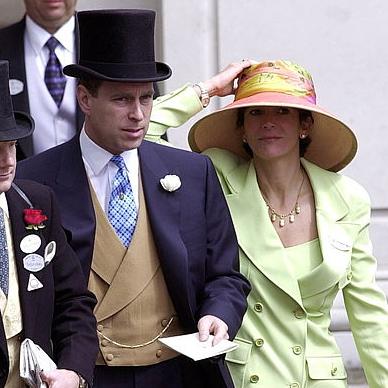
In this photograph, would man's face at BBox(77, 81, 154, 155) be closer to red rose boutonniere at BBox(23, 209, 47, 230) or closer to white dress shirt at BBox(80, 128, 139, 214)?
white dress shirt at BBox(80, 128, 139, 214)

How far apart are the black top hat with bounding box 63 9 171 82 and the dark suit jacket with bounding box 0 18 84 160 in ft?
3.97

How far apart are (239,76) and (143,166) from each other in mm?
768

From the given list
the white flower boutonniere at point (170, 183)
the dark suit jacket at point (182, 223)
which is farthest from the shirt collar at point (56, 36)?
the white flower boutonniere at point (170, 183)

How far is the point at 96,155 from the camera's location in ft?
13.1

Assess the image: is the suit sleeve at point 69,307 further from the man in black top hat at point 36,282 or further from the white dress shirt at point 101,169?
the white dress shirt at point 101,169

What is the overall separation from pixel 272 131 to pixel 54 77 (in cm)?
130

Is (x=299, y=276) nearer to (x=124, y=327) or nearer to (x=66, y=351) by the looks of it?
(x=124, y=327)

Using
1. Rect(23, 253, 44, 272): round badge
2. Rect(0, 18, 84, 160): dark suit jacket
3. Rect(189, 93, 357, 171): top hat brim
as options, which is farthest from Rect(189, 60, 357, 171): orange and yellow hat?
Rect(23, 253, 44, 272): round badge

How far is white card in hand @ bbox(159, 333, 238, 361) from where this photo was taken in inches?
147

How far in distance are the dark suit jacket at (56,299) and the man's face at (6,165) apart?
0.15 metres

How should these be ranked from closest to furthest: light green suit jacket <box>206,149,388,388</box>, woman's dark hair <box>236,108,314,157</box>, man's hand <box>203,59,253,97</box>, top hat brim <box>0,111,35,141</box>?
top hat brim <box>0,111,35,141</box>, light green suit jacket <box>206,149,388,388</box>, woman's dark hair <box>236,108,314,157</box>, man's hand <box>203,59,253,97</box>

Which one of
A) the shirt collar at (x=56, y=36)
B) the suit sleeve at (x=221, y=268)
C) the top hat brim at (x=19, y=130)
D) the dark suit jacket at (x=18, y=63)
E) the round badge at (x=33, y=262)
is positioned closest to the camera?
the top hat brim at (x=19, y=130)

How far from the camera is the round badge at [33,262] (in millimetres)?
3557

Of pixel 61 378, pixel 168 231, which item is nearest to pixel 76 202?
pixel 168 231
